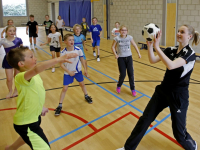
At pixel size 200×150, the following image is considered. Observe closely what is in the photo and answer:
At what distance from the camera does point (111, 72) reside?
627cm

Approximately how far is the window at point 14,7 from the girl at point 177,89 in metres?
24.5

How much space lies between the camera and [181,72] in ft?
6.93

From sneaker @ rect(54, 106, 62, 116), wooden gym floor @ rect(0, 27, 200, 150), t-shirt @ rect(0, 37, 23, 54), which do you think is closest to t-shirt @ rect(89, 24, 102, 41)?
wooden gym floor @ rect(0, 27, 200, 150)

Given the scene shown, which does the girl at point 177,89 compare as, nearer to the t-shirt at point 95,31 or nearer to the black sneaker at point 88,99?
the black sneaker at point 88,99

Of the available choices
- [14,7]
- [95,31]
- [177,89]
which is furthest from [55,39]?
[14,7]

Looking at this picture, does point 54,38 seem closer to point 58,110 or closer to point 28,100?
point 58,110

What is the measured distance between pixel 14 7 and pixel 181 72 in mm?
24953

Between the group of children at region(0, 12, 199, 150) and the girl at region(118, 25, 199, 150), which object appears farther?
the girl at region(118, 25, 199, 150)

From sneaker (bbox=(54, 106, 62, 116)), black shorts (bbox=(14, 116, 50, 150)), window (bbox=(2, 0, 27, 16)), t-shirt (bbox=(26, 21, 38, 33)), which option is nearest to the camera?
black shorts (bbox=(14, 116, 50, 150))

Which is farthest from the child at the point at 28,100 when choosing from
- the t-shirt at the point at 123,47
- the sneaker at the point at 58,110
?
the t-shirt at the point at 123,47

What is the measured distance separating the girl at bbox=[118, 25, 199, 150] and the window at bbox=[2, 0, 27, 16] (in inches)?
965

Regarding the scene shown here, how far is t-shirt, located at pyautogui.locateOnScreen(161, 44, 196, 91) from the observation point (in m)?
2.06

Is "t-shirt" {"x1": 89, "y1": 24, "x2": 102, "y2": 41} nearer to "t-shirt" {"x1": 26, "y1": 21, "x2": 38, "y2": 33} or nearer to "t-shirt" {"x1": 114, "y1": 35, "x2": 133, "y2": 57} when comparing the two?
"t-shirt" {"x1": 114, "y1": 35, "x2": 133, "y2": 57}

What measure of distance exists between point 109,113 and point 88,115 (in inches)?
15.9
